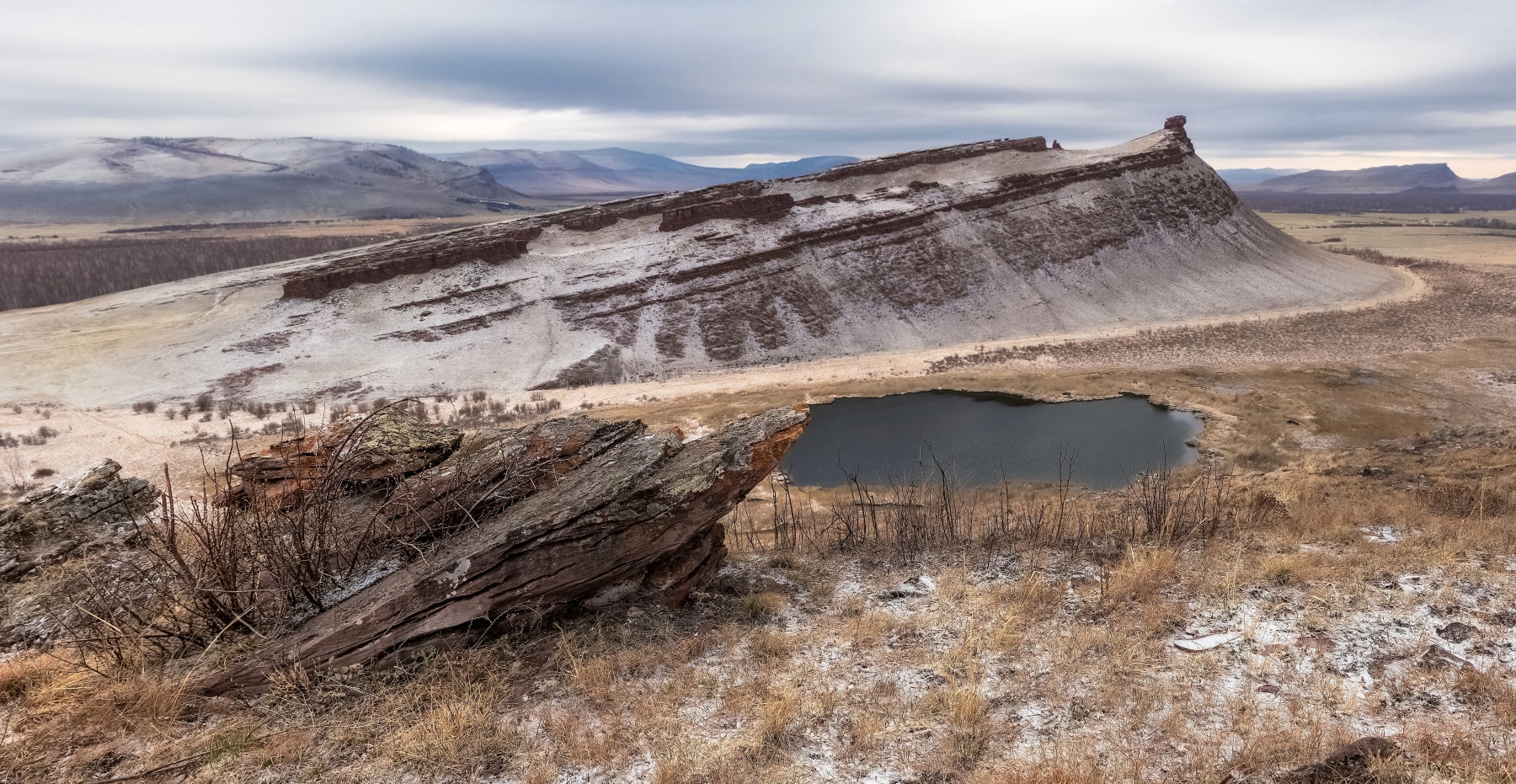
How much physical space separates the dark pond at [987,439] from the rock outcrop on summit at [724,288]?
26.0ft

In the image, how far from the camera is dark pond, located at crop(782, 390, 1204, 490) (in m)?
17.6

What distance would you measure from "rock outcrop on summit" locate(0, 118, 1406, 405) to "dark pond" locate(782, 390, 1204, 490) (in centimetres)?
794

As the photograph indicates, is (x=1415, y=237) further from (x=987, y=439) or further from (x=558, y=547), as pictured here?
(x=558, y=547)

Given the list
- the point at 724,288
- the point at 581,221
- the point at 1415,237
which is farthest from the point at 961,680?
the point at 1415,237

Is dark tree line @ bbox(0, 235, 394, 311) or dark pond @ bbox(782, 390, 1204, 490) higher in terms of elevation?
dark tree line @ bbox(0, 235, 394, 311)

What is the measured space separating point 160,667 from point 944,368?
25.4 metres

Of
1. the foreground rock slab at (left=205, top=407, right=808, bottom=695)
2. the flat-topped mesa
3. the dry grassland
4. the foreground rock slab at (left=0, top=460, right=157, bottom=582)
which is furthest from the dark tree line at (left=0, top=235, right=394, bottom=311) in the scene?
the dry grassland

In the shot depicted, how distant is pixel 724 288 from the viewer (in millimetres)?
32250

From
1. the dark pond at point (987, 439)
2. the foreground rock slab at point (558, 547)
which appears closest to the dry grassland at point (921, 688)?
the foreground rock slab at point (558, 547)

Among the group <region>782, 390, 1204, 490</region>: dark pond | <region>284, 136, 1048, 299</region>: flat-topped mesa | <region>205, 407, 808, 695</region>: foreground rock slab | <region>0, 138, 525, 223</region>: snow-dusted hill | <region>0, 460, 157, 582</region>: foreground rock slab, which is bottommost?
<region>782, 390, 1204, 490</region>: dark pond

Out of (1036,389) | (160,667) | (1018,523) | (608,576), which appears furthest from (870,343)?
(160,667)

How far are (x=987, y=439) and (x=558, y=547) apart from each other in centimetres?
1652

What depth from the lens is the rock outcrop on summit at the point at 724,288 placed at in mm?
28016

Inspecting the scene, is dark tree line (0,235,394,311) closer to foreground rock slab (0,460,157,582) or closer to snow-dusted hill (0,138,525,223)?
snow-dusted hill (0,138,525,223)
